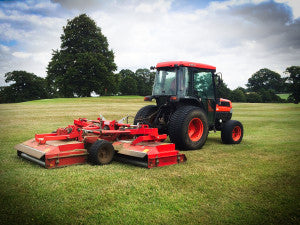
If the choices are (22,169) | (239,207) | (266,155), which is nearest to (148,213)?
(239,207)

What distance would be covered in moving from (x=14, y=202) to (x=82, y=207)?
3.08 ft

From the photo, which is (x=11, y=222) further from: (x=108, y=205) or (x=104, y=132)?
(x=104, y=132)

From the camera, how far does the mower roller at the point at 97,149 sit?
16.7ft

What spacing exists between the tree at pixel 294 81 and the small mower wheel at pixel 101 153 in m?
41.1

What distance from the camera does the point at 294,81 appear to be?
4128 cm

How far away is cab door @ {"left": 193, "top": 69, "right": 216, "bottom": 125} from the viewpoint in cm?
770

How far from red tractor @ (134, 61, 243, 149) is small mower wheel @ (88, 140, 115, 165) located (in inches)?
74.0

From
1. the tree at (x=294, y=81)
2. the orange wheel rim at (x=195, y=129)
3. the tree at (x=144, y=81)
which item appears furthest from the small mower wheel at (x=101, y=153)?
the tree at (x=144, y=81)

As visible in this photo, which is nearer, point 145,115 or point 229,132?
point 145,115

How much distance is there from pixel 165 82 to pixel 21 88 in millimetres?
62311

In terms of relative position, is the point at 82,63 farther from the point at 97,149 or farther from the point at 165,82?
the point at 97,149

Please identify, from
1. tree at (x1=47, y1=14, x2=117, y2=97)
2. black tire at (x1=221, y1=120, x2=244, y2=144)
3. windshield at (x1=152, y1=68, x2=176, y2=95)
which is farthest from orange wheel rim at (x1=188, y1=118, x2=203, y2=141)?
tree at (x1=47, y1=14, x2=117, y2=97)

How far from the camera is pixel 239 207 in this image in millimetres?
3475

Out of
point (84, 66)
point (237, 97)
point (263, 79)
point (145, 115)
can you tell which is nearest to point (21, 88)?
point (84, 66)
